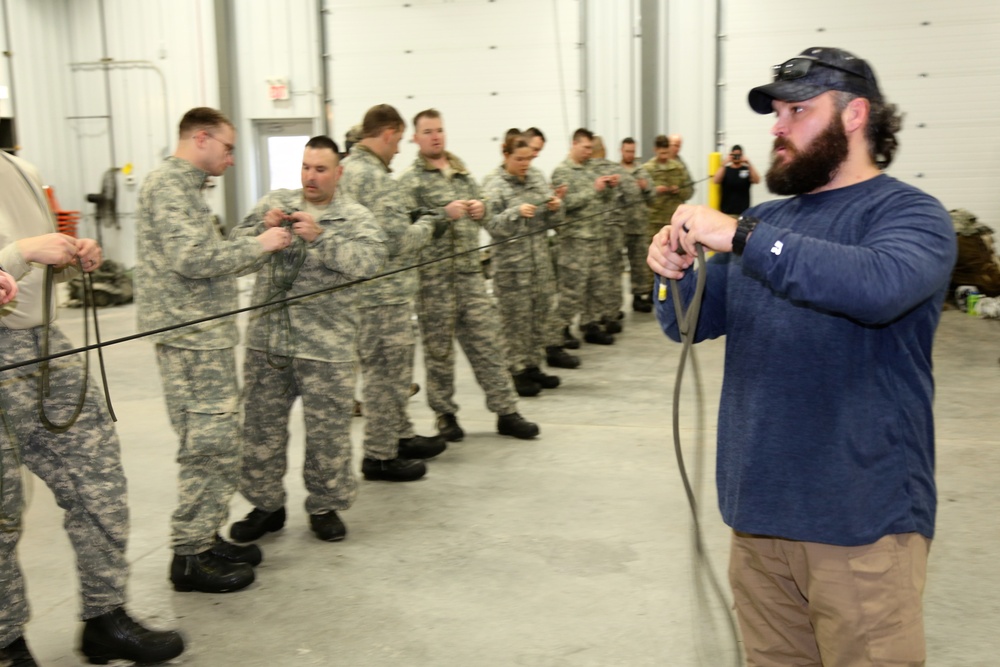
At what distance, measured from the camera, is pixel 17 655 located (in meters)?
2.90

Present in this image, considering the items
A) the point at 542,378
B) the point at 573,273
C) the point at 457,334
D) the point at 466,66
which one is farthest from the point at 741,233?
the point at 466,66

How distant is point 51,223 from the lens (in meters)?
2.99

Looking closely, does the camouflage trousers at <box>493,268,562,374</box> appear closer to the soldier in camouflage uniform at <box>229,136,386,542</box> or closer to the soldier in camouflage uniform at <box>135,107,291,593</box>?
the soldier in camouflage uniform at <box>229,136,386,542</box>

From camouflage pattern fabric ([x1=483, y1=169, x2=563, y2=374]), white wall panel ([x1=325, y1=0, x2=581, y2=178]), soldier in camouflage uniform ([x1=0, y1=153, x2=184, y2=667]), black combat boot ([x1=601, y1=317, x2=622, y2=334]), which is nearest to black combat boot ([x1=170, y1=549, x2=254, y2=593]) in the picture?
soldier in camouflage uniform ([x1=0, y1=153, x2=184, y2=667])

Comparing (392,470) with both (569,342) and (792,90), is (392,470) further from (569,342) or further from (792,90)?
(569,342)

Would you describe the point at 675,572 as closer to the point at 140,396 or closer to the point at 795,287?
the point at 795,287

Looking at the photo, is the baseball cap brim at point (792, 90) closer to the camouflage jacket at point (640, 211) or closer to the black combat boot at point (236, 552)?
the black combat boot at point (236, 552)

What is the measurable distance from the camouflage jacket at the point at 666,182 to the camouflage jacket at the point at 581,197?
181 centimetres

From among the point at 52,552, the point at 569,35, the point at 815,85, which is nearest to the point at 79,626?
the point at 52,552

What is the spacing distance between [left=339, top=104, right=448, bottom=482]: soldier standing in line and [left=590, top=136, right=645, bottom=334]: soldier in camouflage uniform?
3.95m

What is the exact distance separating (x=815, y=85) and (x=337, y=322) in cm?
254

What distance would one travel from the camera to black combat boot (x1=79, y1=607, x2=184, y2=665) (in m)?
3.04

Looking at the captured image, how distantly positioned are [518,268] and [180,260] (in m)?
3.44

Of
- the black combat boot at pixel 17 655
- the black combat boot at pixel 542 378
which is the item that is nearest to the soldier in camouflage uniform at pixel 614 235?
the black combat boot at pixel 542 378
